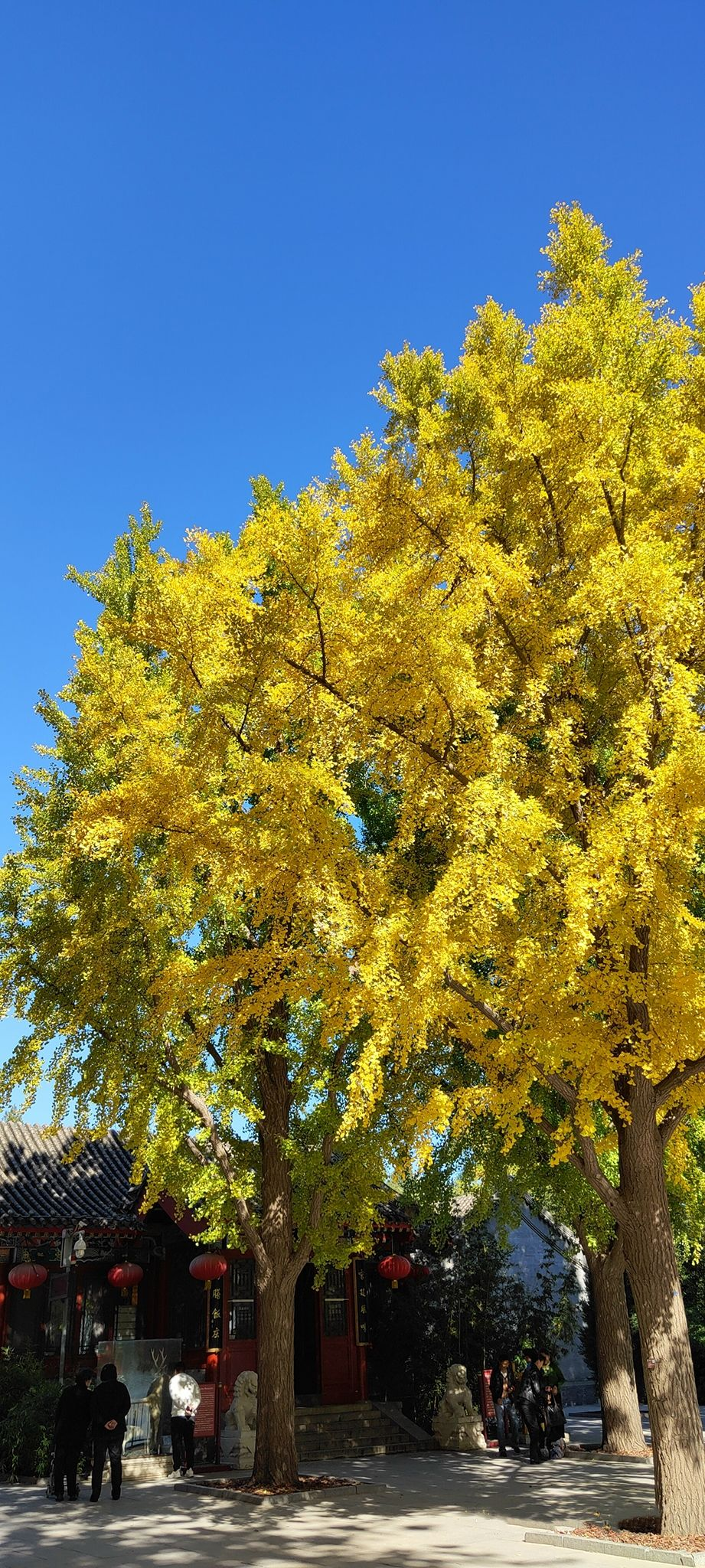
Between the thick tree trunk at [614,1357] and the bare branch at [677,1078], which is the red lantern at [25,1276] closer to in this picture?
the thick tree trunk at [614,1357]

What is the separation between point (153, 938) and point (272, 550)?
191 inches

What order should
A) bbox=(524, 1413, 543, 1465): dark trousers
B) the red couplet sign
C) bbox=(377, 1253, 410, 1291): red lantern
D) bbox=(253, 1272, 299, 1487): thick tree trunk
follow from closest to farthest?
bbox=(253, 1272, 299, 1487): thick tree trunk < bbox=(524, 1413, 543, 1465): dark trousers < the red couplet sign < bbox=(377, 1253, 410, 1291): red lantern

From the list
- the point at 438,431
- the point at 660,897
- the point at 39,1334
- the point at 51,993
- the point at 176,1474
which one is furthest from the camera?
the point at 39,1334

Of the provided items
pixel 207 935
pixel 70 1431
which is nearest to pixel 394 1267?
pixel 70 1431

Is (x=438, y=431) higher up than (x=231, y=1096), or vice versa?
(x=438, y=431)

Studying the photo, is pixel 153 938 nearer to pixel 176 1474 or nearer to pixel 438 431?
pixel 438 431

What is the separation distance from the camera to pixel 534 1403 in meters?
14.0

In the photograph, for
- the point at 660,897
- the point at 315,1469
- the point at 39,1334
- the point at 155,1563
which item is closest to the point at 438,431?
the point at 660,897

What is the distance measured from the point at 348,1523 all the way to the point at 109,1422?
9.49 feet

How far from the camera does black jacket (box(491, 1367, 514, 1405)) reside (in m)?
14.8

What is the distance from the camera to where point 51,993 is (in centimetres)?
1133

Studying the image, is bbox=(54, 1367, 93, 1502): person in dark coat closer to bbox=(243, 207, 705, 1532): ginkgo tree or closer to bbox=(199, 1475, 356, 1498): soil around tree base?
bbox=(199, 1475, 356, 1498): soil around tree base

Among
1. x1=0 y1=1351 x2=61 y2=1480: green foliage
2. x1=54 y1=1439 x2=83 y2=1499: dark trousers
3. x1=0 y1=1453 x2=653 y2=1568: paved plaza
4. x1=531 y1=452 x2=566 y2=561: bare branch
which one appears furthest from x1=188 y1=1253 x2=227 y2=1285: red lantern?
x1=531 y1=452 x2=566 y2=561: bare branch

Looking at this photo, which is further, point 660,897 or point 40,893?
point 40,893
